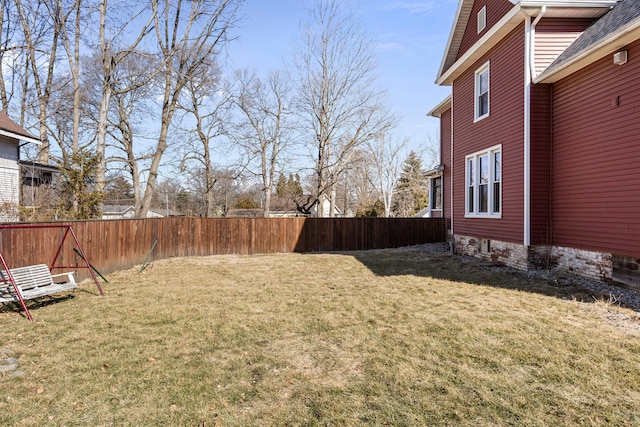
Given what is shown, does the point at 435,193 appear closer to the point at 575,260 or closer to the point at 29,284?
the point at 575,260

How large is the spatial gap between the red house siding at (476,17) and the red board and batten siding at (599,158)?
2.48m

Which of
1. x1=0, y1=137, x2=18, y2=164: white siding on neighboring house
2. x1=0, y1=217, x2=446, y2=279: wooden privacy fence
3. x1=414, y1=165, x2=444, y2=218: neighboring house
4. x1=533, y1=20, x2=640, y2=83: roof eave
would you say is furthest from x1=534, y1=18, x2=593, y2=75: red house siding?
x1=0, y1=137, x2=18, y2=164: white siding on neighboring house

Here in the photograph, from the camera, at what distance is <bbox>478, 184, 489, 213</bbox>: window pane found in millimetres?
9852

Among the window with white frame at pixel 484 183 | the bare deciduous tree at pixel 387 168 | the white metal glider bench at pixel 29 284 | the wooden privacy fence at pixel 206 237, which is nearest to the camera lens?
the white metal glider bench at pixel 29 284

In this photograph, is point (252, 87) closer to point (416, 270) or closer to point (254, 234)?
point (254, 234)

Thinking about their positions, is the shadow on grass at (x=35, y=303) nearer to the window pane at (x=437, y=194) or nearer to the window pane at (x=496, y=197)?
the window pane at (x=496, y=197)

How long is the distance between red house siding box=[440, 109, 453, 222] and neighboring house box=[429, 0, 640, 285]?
11.0 ft

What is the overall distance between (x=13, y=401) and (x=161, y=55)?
14.0m

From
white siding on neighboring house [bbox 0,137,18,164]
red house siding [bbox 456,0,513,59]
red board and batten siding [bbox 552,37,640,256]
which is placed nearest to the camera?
red board and batten siding [bbox 552,37,640,256]

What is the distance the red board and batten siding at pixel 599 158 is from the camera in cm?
594

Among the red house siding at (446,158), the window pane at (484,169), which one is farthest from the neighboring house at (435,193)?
the window pane at (484,169)

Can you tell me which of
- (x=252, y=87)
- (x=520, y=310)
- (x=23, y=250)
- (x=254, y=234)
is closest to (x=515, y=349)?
(x=520, y=310)

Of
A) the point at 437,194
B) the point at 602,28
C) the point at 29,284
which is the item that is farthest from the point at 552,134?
the point at 29,284

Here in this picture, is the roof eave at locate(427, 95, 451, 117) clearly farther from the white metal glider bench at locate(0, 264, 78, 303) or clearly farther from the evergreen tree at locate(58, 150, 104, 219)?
the white metal glider bench at locate(0, 264, 78, 303)
